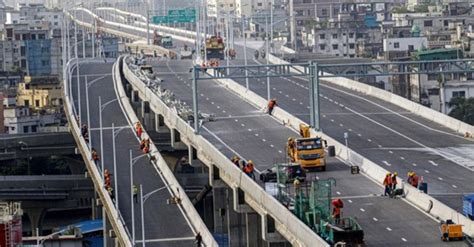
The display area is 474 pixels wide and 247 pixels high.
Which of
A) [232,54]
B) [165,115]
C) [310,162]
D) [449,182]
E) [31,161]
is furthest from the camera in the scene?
[232,54]

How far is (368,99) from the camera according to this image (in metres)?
112

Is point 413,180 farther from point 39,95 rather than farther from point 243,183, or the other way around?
point 39,95

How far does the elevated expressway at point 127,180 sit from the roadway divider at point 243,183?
1975 millimetres

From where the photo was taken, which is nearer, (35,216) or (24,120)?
(35,216)

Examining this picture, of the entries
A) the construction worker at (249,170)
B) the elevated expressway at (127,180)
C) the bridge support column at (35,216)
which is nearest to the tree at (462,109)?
Result: the elevated expressway at (127,180)

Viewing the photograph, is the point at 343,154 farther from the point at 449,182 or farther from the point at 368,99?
the point at 368,99

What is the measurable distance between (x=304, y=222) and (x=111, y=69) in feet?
317

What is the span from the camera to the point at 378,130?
92.8 meters

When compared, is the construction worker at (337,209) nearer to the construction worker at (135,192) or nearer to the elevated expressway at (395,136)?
the elevated expressway at (395,136)

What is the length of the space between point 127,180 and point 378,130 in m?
13.2

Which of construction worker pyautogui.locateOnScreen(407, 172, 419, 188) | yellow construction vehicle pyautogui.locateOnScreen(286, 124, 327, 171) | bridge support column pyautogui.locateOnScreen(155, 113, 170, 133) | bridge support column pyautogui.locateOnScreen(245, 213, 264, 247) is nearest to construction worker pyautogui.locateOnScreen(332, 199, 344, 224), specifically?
construction worker pyautogui.locateOnScreen(407, 172, 419, 188)

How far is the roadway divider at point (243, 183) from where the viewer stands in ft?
187

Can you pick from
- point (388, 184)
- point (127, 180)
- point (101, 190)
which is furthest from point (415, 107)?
point (388, 184)

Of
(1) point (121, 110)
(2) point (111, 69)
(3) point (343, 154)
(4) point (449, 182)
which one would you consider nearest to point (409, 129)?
(3) point (343, 154)
